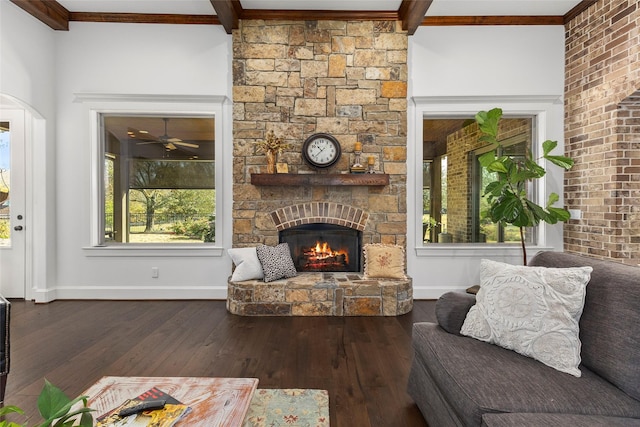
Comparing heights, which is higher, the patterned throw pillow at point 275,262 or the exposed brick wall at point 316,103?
the exposed brick wall at point 316,103

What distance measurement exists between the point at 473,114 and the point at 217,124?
3.10 m

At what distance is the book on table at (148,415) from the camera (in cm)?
123

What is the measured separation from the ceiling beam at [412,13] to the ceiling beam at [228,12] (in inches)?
Answer: 71.8

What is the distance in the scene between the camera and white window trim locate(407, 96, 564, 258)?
14.0ft

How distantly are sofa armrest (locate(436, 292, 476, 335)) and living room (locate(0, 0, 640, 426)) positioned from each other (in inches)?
87.1

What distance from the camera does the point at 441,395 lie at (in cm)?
163

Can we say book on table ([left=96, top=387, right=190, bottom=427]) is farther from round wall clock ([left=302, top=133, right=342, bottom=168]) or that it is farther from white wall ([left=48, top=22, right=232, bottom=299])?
round wall clock ([left=302, top=133, right=342, bottom=168])

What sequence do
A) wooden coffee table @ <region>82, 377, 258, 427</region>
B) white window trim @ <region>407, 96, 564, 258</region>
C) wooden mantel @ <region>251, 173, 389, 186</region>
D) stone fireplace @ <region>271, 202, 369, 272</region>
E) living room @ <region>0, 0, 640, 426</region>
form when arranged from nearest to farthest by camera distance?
wooden coffee table @ <region>82, 377, 258, 427</region> → wooden mantel @ <region>251, 173, 389, 186</region> → living room @ <region>0, 0, 640, 426</region> → white window trim @ <region>407, 96, 564, 258</region> → stone fireplace @ <region>271, 202, 369, 272</region>

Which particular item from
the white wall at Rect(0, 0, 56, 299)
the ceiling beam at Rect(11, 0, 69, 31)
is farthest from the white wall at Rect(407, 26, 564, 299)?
the white wall at Rect(0, 0, 56, 299)

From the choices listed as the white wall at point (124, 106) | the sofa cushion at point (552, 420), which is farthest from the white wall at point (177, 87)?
the sofa cushion at point (552, 420)

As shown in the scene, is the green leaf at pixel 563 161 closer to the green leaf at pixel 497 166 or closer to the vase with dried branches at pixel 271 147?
the green leaf at pixel 497 166

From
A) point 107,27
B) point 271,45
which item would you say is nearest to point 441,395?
point 271,45

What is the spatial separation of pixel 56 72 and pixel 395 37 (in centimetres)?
401

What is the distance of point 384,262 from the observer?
3.96 metres
